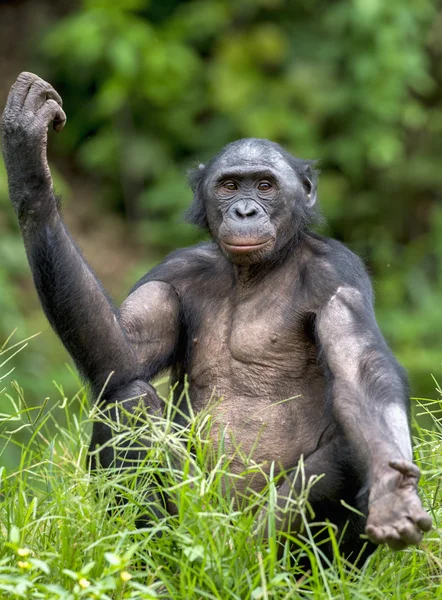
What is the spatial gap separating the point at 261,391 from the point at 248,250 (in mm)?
695

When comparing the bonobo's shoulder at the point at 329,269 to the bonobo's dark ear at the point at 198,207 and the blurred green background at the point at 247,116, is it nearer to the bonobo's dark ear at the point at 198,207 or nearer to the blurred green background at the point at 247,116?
the bonobo's dark ear at the point at 198,207

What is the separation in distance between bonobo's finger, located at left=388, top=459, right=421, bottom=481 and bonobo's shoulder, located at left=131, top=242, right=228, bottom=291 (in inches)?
84.1

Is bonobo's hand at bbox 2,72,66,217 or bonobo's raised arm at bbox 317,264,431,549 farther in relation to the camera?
bonobo's hand at bbox 2,72,66,217

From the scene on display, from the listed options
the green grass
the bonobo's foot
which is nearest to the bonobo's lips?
the green grass

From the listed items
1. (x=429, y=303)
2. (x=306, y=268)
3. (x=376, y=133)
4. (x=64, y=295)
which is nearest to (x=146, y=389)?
(x=64, y=295)

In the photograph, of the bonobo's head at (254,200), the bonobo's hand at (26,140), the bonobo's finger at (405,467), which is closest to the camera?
the bonobo's finger at (405,467)

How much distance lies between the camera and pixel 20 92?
504 cm

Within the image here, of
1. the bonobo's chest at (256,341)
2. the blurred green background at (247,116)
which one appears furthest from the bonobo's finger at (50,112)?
the blurred green background at (247,116)

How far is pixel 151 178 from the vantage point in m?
13.0

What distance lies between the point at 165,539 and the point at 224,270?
1914mm

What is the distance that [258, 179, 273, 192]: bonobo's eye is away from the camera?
552 cm

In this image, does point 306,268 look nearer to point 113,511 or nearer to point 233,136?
point 113,511

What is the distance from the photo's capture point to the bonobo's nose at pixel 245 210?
5309mm

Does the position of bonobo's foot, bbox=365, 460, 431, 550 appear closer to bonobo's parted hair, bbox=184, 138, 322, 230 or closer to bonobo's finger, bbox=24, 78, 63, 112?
bonobo's parted hair, bbox=184, 138, 322, 230
